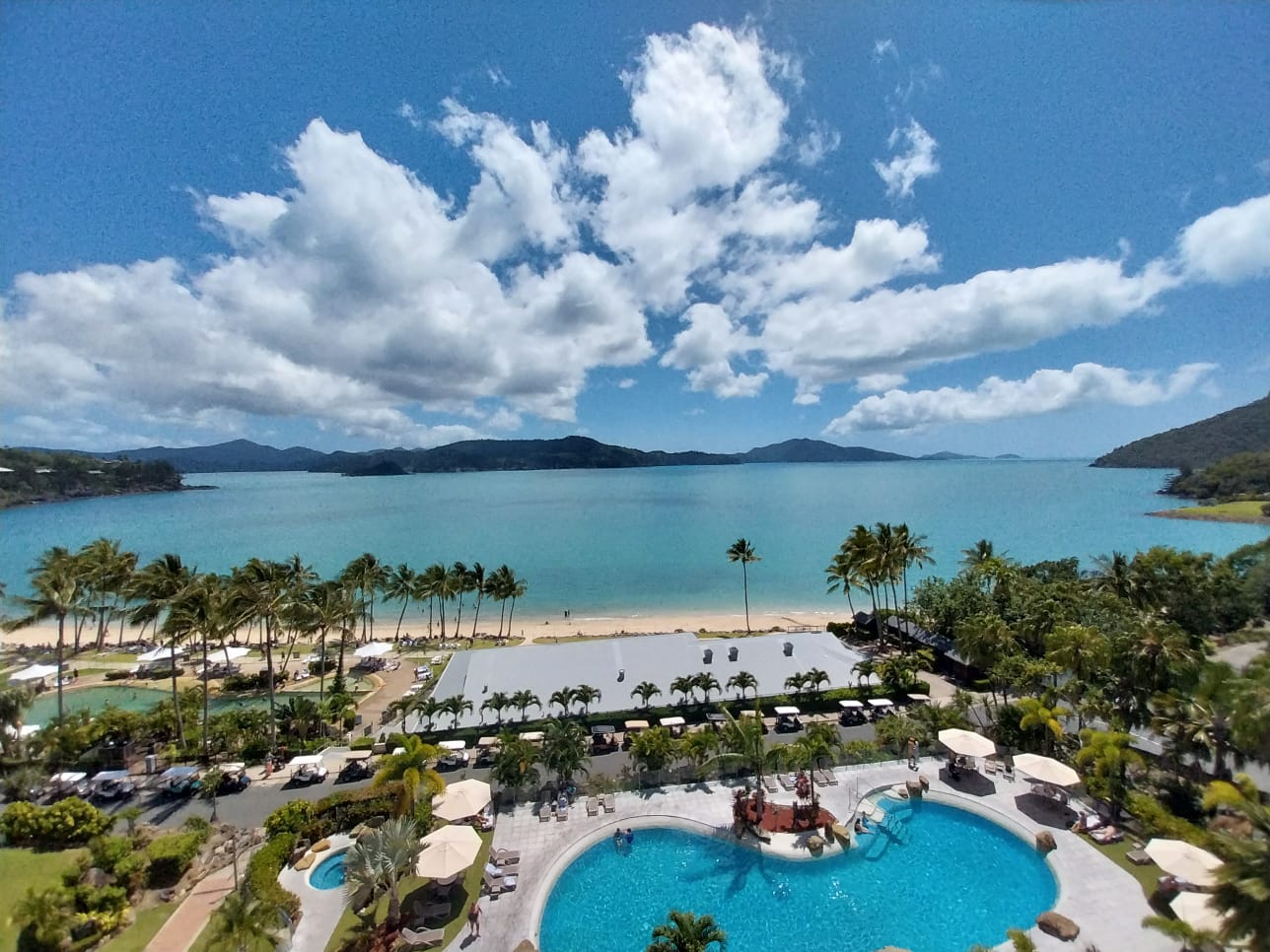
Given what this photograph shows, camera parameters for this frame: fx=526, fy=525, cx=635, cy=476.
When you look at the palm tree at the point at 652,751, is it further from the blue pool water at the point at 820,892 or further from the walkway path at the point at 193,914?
the walkway path at the point at 193,914

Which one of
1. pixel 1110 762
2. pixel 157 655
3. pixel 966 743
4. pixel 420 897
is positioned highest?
pixel 1110 762

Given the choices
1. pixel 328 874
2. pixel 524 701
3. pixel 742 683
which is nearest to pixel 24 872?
pixel 328 874

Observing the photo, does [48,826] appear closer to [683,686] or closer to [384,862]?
[384,862]

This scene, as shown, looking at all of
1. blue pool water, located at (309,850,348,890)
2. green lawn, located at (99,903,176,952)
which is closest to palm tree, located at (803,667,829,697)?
blue pool water, located at (309,850,348,890)

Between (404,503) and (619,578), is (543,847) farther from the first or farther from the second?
(404,503)

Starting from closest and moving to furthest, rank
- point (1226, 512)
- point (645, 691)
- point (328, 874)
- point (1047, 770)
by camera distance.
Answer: point (328, 874) < point (1047, 770) < point (645, 691) < point (1226, 512)

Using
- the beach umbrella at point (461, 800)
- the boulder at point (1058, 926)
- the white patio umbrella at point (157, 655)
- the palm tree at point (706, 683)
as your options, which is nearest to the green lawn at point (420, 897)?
the beach umbrella at point (461, 800)

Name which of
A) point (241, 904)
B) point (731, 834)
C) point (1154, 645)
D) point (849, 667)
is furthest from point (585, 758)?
point (1154, 645)
